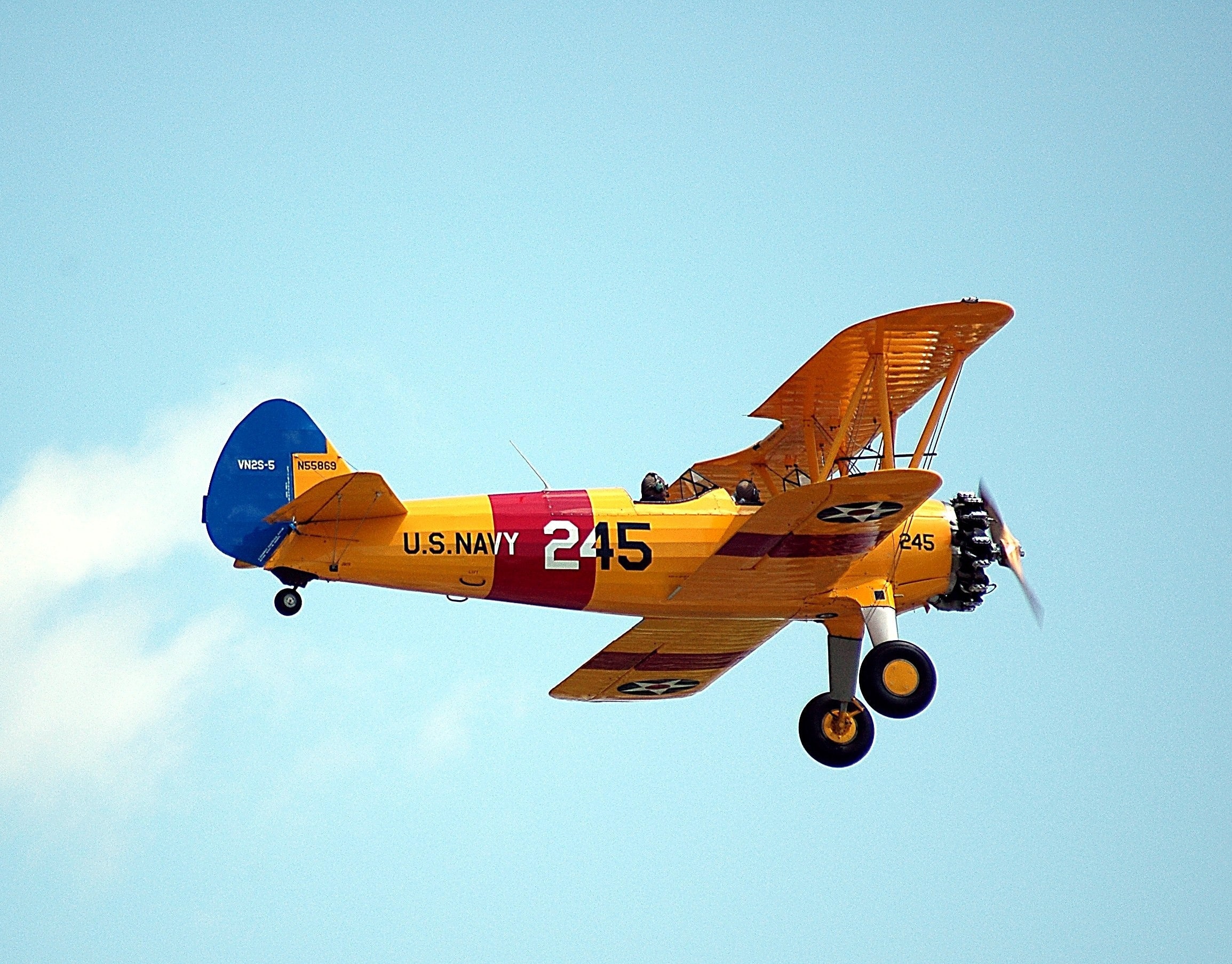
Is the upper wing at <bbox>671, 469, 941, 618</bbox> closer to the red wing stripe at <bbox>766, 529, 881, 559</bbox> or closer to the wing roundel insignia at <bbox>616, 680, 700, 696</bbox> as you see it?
the red wing stripe at <bbox>766, 529, 881, 559</bbox>

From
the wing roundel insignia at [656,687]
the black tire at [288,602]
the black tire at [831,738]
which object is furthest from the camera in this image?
the wing roundel insignia at [656,687]

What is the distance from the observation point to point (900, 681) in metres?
16.5

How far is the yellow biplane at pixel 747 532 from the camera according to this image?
15258 millimetres

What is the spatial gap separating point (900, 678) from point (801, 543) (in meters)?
1.55

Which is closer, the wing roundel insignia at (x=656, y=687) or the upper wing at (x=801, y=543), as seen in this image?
the upper wing at (x=801, y=543)

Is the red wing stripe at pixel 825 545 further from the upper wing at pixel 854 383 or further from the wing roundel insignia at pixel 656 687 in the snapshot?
the wing roundel insignia at pixel 656 687

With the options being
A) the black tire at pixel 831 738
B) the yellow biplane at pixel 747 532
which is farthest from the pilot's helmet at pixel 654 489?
the black tire at pixel 831 738

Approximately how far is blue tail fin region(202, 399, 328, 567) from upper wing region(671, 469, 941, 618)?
3.14 m

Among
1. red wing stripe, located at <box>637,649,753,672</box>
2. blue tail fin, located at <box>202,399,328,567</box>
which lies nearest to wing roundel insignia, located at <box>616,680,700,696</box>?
red wing stripe, located at <box>637,649,753,672</box>

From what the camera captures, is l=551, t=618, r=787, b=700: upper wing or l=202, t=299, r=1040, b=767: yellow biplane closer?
l=202, t=299, r=1040, b=767: yellow biplane

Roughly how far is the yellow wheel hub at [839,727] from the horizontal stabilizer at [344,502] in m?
4.07

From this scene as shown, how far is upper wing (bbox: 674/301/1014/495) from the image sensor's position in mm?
15570

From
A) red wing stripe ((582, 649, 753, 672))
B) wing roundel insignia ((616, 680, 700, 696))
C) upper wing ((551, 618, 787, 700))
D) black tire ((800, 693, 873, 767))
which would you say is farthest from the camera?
wing roundel insignia ((616, 680, 700, 696))

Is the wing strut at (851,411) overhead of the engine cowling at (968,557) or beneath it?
overhead
